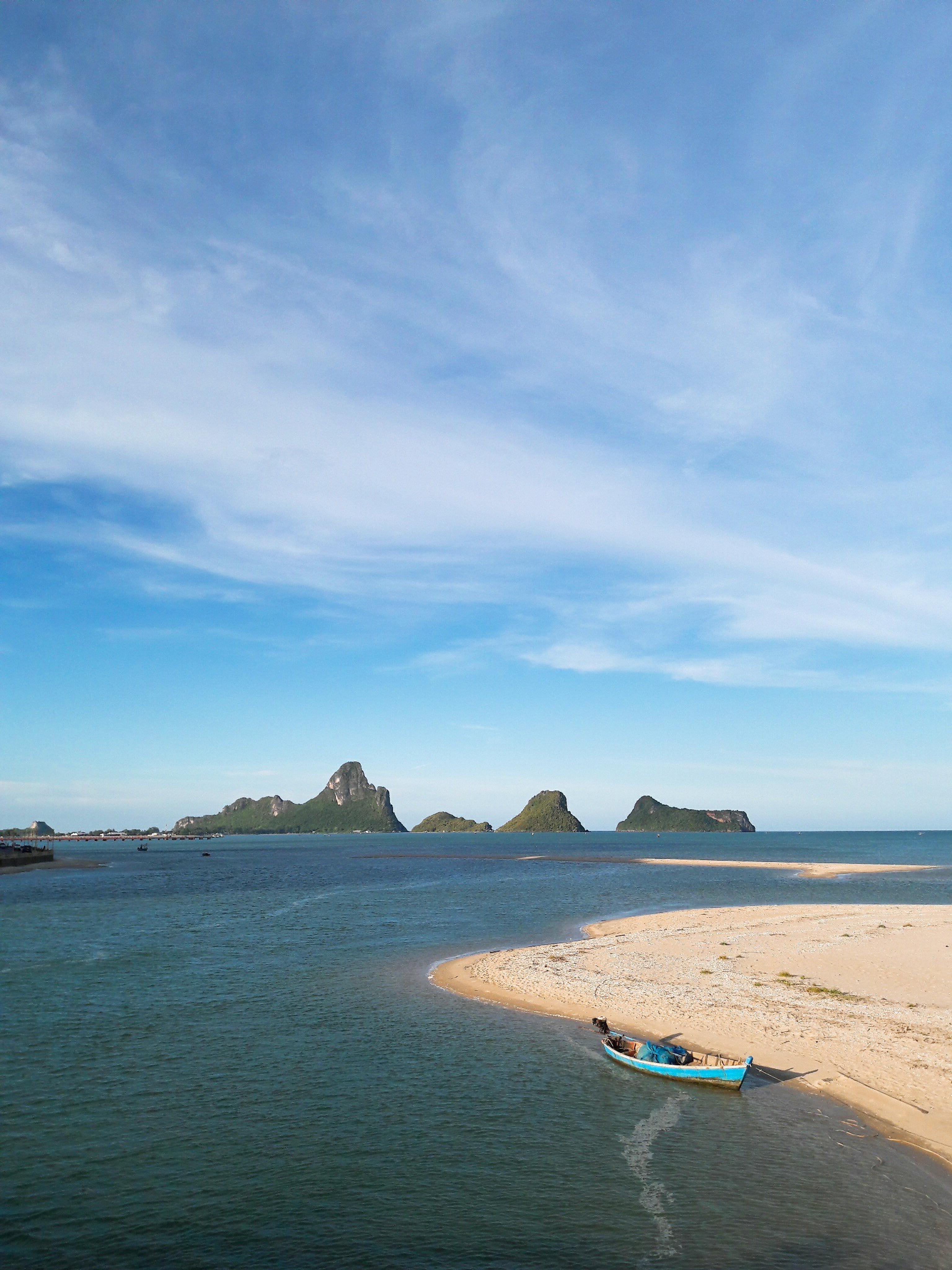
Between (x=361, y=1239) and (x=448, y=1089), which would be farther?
(x=448, y=1089)

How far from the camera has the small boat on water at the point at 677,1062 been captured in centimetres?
3344

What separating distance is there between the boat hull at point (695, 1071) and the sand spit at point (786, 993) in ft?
10.2

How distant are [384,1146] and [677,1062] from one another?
46.9 ft

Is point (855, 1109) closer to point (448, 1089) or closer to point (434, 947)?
point (448, 1089)

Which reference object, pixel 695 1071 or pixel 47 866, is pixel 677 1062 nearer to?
pixel 695 1071

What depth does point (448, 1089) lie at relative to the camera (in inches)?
1332

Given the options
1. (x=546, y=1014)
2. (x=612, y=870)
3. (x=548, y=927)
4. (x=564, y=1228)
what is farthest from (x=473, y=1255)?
(x=612, y=870)

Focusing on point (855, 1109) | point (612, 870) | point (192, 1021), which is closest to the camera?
point (855, 1109)

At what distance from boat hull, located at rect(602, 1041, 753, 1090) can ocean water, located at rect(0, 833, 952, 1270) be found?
1.88ft

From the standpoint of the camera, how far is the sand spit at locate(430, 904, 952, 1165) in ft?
111

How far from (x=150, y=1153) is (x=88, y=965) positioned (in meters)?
35.1

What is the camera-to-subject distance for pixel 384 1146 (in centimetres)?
2831

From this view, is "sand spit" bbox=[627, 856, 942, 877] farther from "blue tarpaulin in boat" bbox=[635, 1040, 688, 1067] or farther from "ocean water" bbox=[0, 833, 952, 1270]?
"ocean water" bbox=[0, 833, 952, 1270]

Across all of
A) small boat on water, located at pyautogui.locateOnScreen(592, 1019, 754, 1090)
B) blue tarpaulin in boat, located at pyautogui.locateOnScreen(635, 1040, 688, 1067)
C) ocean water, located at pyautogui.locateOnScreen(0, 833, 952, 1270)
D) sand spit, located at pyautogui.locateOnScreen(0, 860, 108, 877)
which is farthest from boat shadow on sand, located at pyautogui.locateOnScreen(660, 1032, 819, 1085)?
sand spit, located at pyautogui.locateOnScreen(0, 860, 108, 877)
